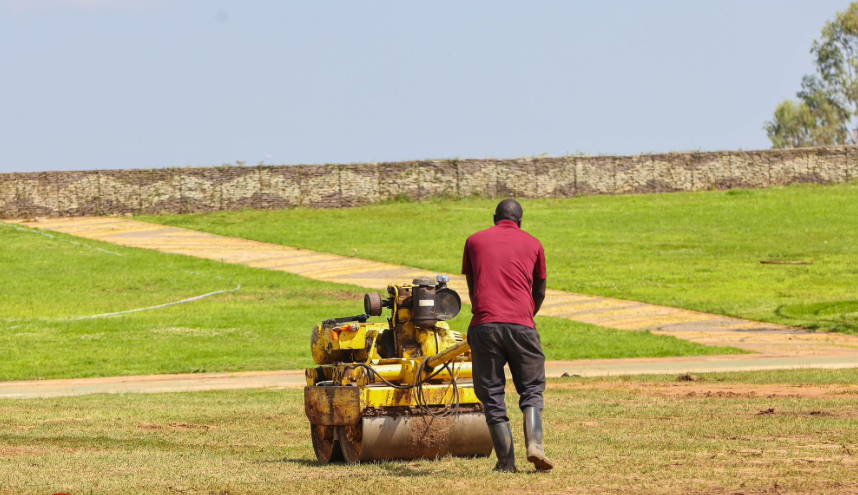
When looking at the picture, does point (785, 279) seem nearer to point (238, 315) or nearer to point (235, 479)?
point (238, 315)

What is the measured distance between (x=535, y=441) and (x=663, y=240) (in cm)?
3074

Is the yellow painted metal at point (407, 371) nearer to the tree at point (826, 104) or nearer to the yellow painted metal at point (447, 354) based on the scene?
the yellow painted metal at point (447, 354)

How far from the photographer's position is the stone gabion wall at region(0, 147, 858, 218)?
42312mm

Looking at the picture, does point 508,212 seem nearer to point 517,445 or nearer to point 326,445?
point 517,445

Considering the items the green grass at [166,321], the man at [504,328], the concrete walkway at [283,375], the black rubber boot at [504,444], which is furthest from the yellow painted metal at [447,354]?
the green grass at [166,321]

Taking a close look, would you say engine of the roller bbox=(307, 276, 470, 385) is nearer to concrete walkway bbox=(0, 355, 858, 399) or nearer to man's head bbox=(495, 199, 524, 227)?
man's head bbox=(495, 199, 524, 227)

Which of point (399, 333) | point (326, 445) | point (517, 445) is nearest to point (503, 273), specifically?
point (399, 333)

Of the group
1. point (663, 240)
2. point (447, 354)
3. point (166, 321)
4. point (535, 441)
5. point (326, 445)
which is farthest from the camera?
point (663, 240)

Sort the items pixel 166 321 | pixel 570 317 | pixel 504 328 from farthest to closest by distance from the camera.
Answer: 1. pixel 570 317
2. pixel 166 321
3. pixel 504 328

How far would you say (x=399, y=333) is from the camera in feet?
33.1

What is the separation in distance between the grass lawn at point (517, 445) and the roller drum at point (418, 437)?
0.15m

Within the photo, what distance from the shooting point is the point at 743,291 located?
1141 inches

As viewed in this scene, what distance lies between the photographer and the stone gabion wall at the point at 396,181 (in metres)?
42.3

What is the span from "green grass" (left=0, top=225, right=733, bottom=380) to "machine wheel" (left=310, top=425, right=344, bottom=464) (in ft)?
32.1
